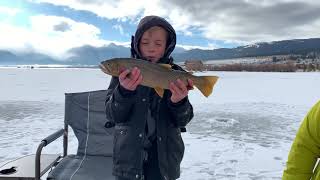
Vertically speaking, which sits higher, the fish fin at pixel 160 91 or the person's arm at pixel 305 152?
the fish fin at pixel 160 91

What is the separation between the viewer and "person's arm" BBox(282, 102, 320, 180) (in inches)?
72.6

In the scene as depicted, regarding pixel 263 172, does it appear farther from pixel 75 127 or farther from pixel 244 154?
pixel 75 127

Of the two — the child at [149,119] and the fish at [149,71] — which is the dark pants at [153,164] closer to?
the child at [149,119]

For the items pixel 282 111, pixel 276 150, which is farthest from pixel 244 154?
pixel 282 111

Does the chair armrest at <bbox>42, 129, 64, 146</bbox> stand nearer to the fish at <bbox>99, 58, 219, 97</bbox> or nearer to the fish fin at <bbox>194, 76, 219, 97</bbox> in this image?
the fish at <bbox>99, 58, 219, 97</bbox>

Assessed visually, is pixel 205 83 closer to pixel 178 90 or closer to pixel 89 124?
pixel 178 90

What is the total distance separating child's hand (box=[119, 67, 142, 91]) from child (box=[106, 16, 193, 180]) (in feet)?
0.05

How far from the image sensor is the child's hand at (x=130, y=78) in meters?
2.17

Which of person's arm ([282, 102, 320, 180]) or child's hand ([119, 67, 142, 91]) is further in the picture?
child's hand ([119, 67, 142, 91])

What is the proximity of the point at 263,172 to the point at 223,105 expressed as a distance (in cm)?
774

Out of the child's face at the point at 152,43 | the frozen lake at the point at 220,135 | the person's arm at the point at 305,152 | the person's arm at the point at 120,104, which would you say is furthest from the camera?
the frozen lake at the point at 220,135

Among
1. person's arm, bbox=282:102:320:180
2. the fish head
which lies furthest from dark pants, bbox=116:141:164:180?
person's arm, bbox=282:102:320:180

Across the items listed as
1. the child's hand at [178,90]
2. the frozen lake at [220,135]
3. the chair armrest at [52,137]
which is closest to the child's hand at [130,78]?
the child's hand at [178,90]

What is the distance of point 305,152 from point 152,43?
1063 millimetres
